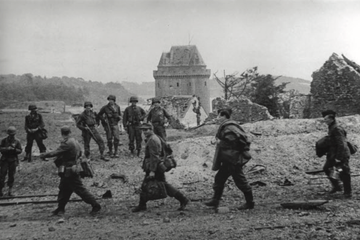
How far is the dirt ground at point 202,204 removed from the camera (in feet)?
18.5

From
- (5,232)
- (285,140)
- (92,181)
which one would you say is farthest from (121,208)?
(285,140)

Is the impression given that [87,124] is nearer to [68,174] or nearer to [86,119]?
[86,119]

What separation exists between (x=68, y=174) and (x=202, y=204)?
254 centimetres

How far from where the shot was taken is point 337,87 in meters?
15.3

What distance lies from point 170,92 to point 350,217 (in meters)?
61.0

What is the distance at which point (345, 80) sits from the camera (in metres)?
15.1

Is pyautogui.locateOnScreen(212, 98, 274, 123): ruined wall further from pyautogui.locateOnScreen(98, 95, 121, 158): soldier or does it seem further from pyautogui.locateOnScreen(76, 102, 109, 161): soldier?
pyautogui.locateOnScreen(76, 102, 109, 161): soldier

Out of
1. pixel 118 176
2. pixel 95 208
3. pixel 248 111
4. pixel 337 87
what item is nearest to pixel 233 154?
pixel 95 208

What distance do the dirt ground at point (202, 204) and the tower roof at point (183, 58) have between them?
56165 mm

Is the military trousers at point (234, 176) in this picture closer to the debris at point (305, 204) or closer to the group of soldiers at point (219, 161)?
the group of soldiers at point (219, 161)

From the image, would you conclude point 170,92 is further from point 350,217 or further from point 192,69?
point 350,217

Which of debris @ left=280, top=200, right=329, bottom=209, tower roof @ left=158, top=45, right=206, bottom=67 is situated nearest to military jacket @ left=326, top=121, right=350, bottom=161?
debris @ left=280, top=200, right=329, bottom=209

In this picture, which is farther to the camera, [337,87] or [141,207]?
[337,87]

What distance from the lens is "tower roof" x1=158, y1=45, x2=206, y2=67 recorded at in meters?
68.3
